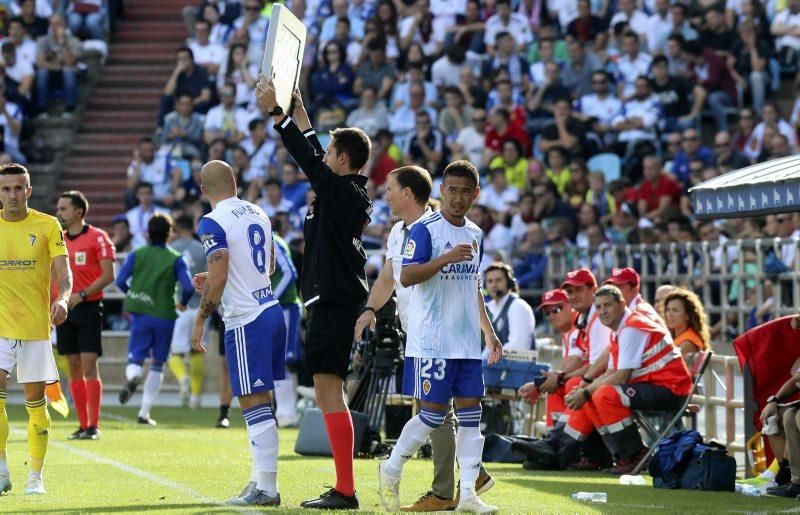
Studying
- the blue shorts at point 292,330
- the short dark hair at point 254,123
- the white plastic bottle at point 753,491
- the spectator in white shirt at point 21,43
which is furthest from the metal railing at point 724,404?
the spectator in white shirt at point 21,43

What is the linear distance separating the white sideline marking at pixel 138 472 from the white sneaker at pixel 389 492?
104cm

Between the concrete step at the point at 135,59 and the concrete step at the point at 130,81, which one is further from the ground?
the concrete step at the point at 135,59

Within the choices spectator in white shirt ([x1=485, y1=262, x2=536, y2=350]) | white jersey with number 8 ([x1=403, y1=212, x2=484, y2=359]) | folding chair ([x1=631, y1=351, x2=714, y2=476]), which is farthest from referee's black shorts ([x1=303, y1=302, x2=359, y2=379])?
spectator in white shirt ([x1=485, y1=262, x2=536, y2=350])

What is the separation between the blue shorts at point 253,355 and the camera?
9781 mm

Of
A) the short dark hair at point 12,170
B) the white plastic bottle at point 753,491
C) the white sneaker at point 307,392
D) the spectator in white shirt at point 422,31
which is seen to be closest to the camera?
the short dark hair at point 12,170

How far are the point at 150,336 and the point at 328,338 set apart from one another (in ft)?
28.3

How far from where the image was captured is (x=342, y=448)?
9.56 metres

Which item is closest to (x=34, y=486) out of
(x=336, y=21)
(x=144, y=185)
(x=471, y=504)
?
(x=471, y=504)

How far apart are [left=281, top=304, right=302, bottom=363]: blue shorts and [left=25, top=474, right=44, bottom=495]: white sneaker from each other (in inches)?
276

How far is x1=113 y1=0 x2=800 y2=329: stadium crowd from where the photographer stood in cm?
2138

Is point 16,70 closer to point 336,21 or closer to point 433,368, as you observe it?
point 336,21

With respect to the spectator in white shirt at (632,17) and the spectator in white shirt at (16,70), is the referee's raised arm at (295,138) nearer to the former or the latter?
the spectator in white shirt at (632,17)

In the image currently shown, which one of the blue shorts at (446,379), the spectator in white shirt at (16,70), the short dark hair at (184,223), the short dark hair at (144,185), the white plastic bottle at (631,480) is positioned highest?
the spectator in white shirt at (16,70)

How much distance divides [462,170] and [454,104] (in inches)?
612
